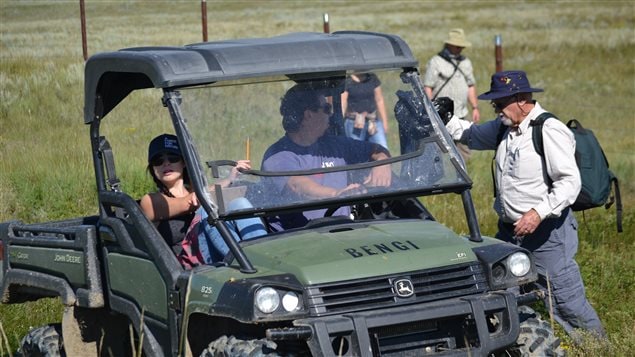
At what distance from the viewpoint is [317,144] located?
618 centimetres

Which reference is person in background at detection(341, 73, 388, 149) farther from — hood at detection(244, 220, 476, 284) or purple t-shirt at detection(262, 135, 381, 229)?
hood at detection(244, 220, 476, 284)

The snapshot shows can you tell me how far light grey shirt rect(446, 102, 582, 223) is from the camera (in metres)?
7.08

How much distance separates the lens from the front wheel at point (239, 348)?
5.11 metres

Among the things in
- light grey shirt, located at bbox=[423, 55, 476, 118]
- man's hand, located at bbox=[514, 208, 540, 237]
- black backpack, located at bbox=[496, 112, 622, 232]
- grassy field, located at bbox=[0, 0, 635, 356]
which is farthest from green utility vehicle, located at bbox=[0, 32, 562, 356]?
light grey shirt, located at bbox=[423, 55, 476, 118]

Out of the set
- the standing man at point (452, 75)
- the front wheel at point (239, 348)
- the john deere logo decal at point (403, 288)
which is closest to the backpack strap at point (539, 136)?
the john deere logo decal at point (403, 288)

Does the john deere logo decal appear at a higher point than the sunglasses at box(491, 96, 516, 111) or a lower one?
lower

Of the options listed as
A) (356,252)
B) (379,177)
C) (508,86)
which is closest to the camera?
(356,252)

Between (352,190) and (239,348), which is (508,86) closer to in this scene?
(352,190)

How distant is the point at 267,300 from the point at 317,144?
128cm

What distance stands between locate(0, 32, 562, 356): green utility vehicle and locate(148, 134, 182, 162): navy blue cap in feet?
1.01

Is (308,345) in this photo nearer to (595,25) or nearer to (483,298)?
(483,298)

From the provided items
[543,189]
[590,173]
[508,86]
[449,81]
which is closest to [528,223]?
[543,189]

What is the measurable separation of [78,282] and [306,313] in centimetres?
177

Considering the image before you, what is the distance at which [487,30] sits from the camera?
39969 millimetres
